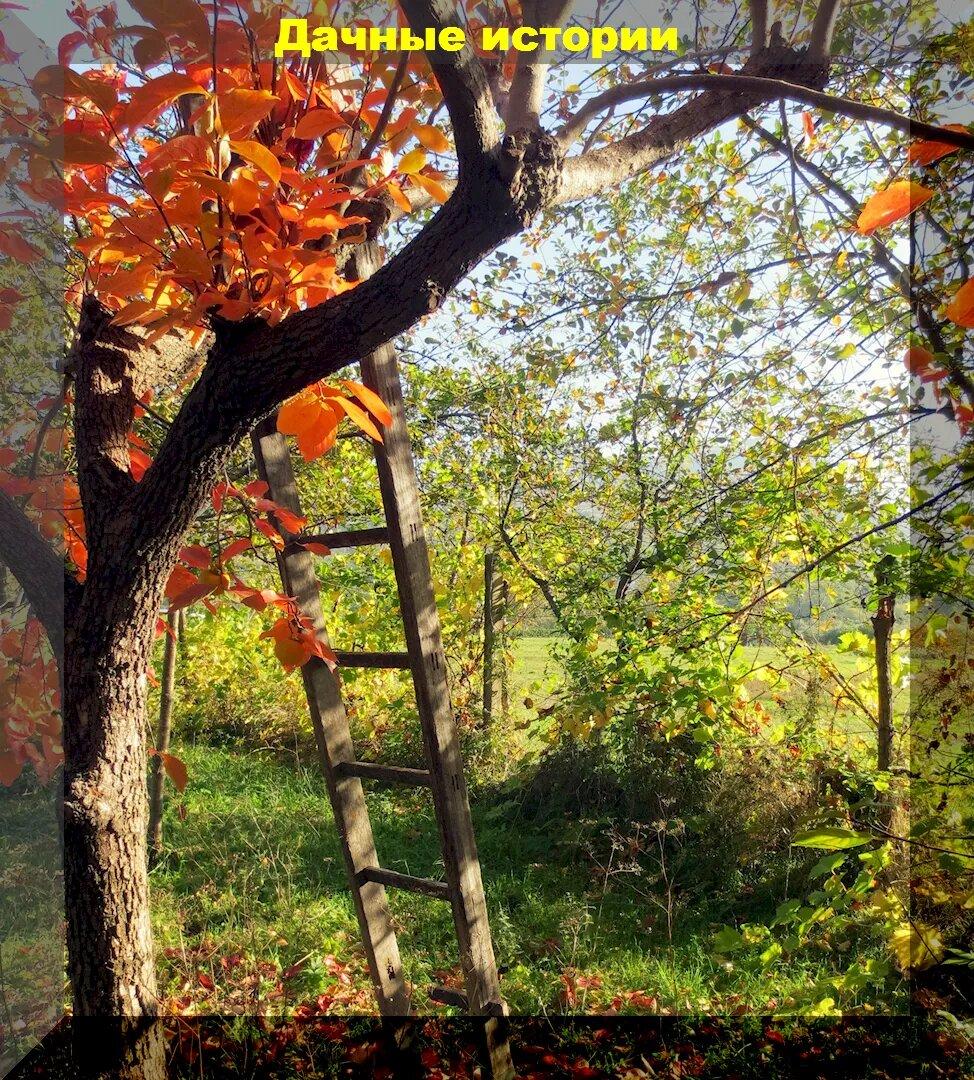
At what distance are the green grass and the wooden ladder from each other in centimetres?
58

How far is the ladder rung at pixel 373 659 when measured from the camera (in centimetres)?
171

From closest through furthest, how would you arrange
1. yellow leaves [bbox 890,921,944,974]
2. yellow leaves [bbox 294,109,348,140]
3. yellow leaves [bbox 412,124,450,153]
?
1. yellow leaves [bbox 294,109,348,140]
2. yellow leaves [bbox 412,124,450,153]
3. yellow leaves [bbox 890,921,944,974]

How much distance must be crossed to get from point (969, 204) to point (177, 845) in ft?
11.3

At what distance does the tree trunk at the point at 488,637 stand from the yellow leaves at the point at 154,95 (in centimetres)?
340

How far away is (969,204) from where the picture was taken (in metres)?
1.53

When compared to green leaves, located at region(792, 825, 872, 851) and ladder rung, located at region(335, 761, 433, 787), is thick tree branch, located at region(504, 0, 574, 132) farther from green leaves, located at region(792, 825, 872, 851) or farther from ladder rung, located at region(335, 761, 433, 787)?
ladder rung, located at region(335, 761, 433, 787)

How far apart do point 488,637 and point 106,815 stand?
3.30 m

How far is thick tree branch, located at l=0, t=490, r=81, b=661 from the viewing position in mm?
1105

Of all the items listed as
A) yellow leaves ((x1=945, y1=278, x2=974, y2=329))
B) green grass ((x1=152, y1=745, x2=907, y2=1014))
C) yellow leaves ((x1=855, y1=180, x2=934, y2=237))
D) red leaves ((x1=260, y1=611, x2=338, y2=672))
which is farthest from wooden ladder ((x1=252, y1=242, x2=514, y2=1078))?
yellow leaves ((x1=945, y1=278, x2=974, y2=329))

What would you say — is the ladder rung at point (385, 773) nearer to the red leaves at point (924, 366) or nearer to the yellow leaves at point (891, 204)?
the red leaves at point (924, 366)

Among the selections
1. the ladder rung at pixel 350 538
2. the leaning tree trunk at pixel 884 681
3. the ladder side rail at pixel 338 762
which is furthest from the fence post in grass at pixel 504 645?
the ladder rung at pixel 350 538

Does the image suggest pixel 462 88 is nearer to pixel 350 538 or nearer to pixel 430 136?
pixel 430 136

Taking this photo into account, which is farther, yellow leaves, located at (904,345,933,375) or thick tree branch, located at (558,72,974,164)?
yellow leaves, located at (904,345,933,375)

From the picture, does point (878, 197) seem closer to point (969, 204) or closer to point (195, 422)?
point (195, 422)
